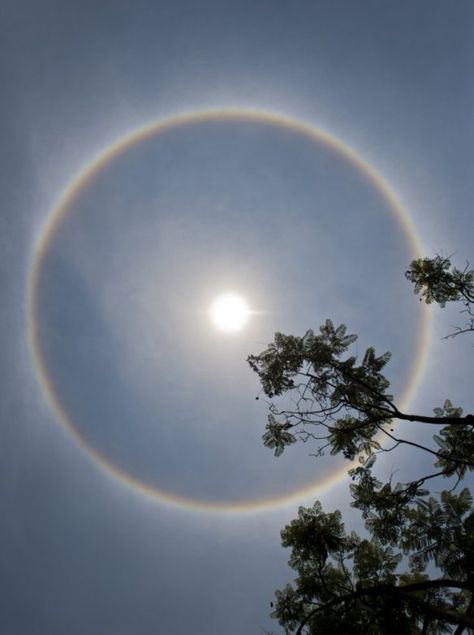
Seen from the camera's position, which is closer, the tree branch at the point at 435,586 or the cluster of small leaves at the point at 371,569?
the tree branch at the point at 435,586

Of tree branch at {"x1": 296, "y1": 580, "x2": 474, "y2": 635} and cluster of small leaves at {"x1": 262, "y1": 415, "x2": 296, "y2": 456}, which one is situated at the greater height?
cluster of small leaves at {"x1": 262, "y1": 415, "x2": 296, "y2": 456}

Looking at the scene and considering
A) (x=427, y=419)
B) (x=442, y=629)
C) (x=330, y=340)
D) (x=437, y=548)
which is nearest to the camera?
(x=427, y=419)

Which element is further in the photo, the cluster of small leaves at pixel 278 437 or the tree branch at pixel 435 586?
the cluster of small leaves at pixel 278 437

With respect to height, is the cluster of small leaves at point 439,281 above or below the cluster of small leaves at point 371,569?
above

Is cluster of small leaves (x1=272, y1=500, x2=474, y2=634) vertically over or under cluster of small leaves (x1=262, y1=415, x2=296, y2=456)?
under

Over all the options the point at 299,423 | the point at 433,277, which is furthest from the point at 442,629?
the point at 433,277

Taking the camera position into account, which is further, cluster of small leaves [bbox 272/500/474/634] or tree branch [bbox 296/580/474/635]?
cluster of small leaves [bbox 272/500/474/634]

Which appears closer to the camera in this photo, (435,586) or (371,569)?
(435,586)

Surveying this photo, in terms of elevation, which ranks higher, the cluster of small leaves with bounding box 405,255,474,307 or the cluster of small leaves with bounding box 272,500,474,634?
the cluster of small leaves with bounding box 405,255,474,307

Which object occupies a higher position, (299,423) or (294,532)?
(299,423)

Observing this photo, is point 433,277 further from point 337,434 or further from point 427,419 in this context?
point 337,434

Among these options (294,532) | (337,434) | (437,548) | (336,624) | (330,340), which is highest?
(330,340)
